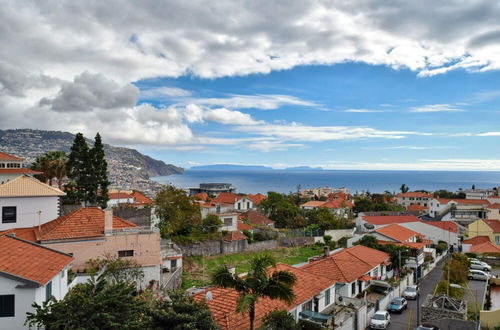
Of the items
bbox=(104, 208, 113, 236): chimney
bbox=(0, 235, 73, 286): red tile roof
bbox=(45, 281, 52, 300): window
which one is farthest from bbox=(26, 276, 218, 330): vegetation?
bbox=(104, 208, 113, 236): chimney

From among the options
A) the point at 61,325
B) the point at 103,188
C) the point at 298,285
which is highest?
the point at 103,188

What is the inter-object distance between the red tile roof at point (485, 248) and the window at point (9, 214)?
55.6 metres

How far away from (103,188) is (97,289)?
3399 centimetres

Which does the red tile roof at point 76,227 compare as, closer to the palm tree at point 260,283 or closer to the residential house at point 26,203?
the residential house at point 26,203

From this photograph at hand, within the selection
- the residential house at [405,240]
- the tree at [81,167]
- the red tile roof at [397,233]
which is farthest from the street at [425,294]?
the tree at [81,167]

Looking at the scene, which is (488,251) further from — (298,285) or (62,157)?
(62,157)

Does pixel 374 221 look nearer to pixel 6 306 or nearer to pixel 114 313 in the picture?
pixel 114 313

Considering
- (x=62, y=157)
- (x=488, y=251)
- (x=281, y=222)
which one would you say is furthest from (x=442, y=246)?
(x=62, y=157)

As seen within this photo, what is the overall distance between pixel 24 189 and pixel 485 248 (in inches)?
2216

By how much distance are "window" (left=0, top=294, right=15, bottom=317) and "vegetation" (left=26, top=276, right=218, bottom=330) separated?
2114mm

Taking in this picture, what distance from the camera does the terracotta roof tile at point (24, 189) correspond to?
99.2 feet

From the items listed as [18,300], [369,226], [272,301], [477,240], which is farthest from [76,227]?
[477,240]

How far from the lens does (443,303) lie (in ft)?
83.8

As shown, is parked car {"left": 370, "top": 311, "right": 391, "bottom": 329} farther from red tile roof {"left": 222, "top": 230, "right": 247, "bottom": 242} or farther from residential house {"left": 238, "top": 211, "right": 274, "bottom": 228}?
residential house {"left": 238, "top": 211, "right": 274, "bottom": 228}
